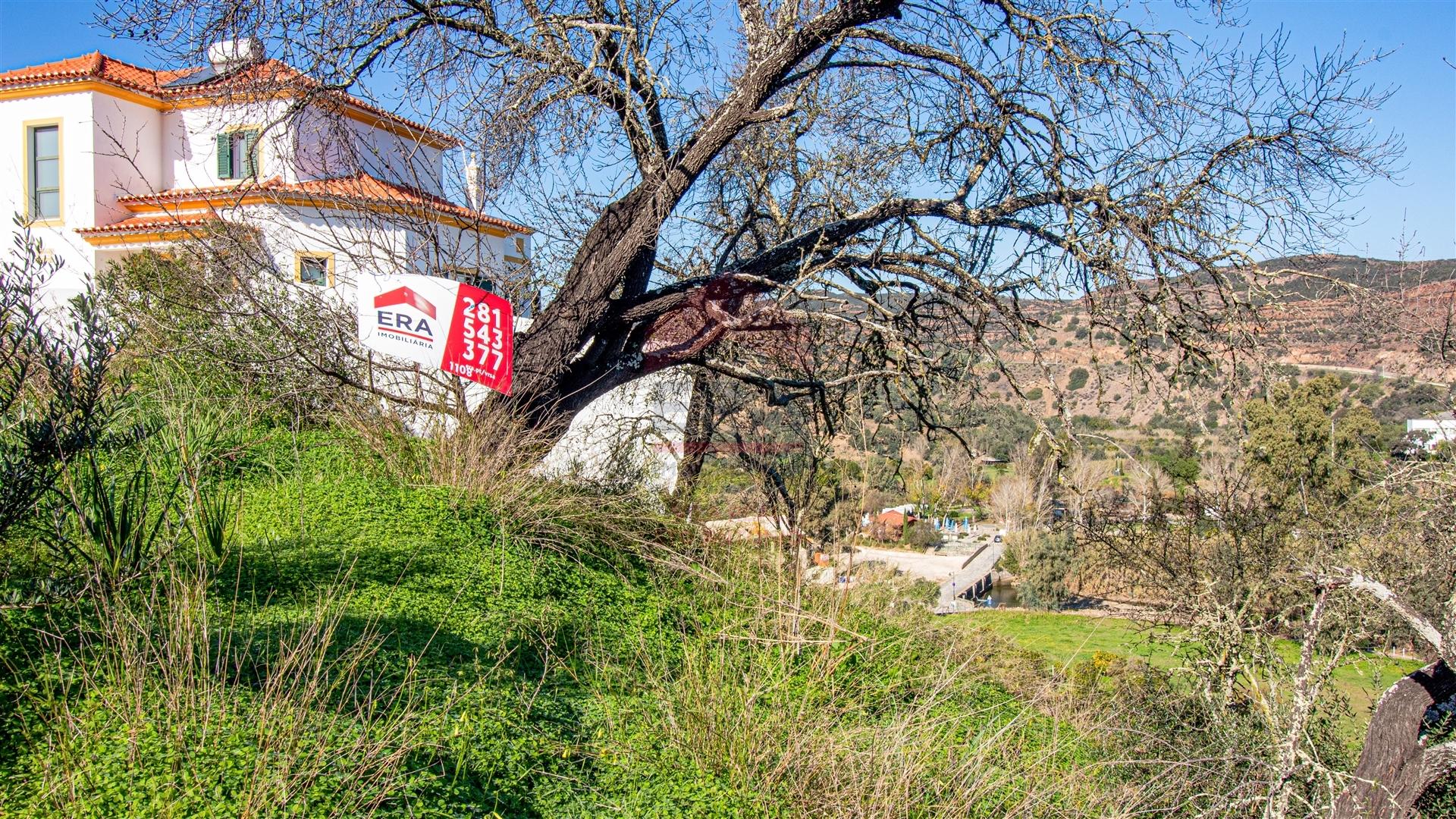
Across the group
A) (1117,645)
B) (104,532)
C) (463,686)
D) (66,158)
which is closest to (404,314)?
(104,532)

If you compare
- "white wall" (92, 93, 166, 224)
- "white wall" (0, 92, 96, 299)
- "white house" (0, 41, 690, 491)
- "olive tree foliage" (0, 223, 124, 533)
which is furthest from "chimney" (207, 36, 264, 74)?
"white wall" (0, 92, 96, 299)

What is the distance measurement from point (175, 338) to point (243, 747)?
664 centimetres

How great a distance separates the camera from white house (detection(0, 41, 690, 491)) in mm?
7301

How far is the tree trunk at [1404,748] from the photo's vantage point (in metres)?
6.20

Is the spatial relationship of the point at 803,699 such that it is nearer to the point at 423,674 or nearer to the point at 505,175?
the point at 423,674

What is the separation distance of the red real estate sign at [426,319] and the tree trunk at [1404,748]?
20.0 feet

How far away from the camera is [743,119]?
20.8 feet

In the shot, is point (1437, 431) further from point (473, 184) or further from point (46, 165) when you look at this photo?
point (46, 165)

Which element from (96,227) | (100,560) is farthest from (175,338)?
(96,227)

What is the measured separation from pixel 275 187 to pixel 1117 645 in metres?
21.3

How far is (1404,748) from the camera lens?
250 inches

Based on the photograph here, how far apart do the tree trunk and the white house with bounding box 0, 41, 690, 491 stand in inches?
211

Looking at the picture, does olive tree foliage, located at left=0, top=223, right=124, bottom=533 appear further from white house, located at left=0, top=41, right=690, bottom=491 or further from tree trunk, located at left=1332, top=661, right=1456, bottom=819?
tree trunk, located at left=1332, top=661, right=1456, bottom=819

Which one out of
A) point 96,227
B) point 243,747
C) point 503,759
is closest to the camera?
point 243,747
